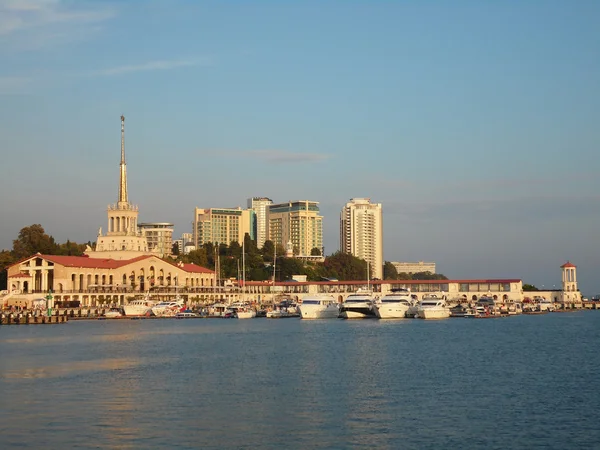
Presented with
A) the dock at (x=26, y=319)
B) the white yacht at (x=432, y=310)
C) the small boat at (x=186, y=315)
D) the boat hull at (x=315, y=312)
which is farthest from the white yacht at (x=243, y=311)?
the white yacht at (x=432, y=310)

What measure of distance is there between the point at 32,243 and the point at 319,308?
61288 mm

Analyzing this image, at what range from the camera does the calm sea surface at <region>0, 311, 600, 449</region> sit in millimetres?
29594

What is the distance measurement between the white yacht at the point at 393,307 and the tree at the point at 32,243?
217ft

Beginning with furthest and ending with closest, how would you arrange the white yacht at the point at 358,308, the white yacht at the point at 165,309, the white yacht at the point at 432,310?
the white yacht at the point at 165,309 → the white yacht at the point at 358,308 → the white yacht at the point at 432,310

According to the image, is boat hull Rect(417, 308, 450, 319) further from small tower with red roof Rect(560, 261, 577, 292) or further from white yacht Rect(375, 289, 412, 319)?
small tower with red roof Rect(560, 261, 577, 292)

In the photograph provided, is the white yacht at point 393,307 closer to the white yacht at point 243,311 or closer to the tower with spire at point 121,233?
the white yacht at point 243,311

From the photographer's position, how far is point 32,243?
5940 inches

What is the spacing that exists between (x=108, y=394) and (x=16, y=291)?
96.1 meters

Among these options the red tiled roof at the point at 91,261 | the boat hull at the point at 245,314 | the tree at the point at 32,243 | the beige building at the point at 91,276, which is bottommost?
the boat hull at the point at 245,314

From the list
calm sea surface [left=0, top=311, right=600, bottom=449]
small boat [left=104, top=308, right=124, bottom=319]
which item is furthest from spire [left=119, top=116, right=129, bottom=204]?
calm sea surface [left=0, top=311, right=600, bottom=449]

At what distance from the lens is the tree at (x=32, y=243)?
149750 millimetres

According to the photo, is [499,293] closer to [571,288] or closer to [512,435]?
[571,288]

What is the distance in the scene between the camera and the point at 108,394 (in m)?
38.6

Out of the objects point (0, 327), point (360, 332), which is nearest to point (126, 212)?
point (0, 327)
